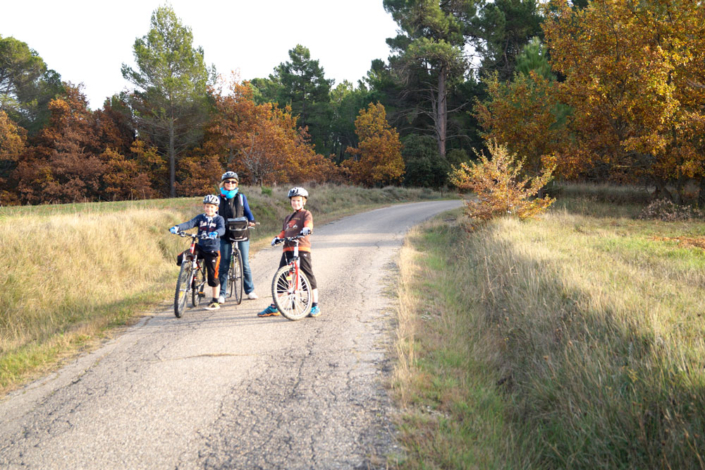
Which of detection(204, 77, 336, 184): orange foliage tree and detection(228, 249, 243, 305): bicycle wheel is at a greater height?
detection(204, 77, 336, 184): orange foliage tree

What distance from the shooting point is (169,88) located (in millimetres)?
34250

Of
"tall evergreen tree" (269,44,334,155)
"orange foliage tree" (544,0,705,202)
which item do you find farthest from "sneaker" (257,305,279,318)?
"tall evergreen tree" (269,44,334,155)

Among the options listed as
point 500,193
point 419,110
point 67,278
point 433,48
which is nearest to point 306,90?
point 419,110

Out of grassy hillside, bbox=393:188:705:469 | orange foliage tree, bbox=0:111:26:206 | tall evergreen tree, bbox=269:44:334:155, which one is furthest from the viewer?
tall evergreen tree, bbox=269:44:334:155

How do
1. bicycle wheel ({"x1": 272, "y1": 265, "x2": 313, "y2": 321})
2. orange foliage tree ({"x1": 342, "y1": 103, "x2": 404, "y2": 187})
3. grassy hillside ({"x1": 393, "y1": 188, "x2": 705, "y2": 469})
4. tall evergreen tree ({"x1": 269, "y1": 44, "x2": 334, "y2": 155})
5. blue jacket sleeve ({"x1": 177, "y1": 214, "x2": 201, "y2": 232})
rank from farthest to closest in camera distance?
1. tall evergreen tree ({"x1": 269, "y1": 44, "x2": 334, "y2": 155})
2. orange foliage tree ({"x1": 342, "y1": 103, "x2": 404, "y2": 187})
3. blue jacket sleeve ({"x1": 177, "y1": 214, "x2": 201, "y2": 232})
4. bicycle wheel ({"x1": 272, "y1": 265, "x2": 313, "y2": 321})
5. grassy hillside ({"x1": 393, "y1": 188, "x2": 705, "y2": 469})

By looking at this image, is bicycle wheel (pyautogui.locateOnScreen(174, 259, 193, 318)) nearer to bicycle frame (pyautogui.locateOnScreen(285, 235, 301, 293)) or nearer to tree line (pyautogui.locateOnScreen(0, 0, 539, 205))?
bicycle frame (pyautogui.locateOnScreen(285, 235, 301, 293))

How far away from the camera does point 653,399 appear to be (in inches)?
136

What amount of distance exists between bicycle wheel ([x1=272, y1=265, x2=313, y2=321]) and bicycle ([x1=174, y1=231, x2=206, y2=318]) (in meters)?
1.48

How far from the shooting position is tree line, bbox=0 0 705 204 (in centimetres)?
1366

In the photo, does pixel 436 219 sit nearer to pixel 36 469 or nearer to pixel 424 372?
pixel 424 372

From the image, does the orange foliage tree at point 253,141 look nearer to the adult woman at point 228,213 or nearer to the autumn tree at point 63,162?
the autumn tree at point 63,162

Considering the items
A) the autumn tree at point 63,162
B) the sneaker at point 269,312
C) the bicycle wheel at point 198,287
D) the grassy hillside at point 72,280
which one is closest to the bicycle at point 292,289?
the sneaker at point 269,312

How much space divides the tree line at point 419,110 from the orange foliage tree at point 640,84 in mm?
53

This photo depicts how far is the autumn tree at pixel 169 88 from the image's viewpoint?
34719 millimetres
